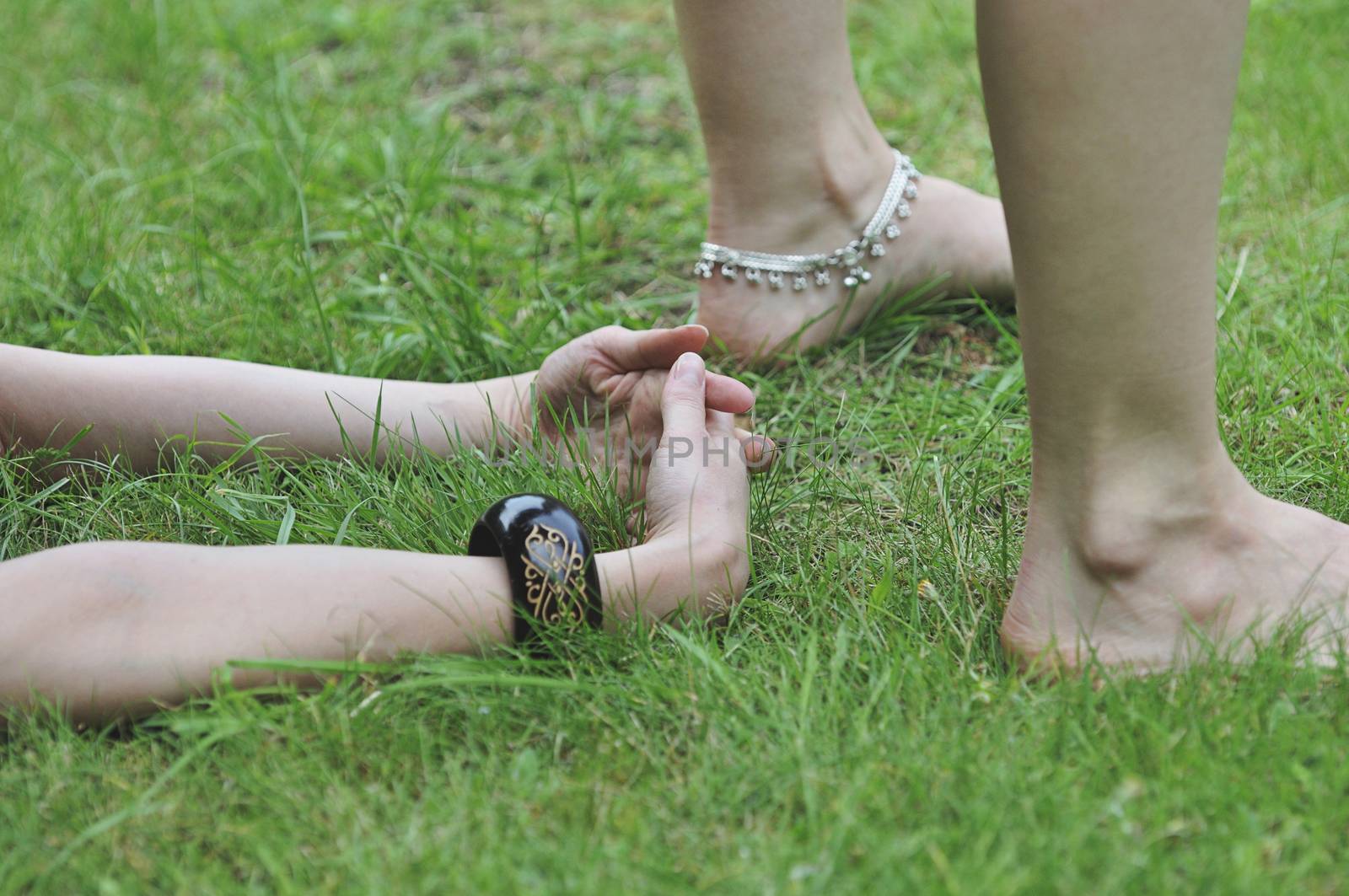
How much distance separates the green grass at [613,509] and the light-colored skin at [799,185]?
0.30ft

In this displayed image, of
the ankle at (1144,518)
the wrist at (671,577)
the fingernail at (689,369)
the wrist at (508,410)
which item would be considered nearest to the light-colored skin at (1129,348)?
the ankle at (1144,518)

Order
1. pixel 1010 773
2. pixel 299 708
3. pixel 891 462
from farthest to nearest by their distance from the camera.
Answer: pixel 891 462, pixel 299 708, pixel 1010 773

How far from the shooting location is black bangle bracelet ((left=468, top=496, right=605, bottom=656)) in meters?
1.32

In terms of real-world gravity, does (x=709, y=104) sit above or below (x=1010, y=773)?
above

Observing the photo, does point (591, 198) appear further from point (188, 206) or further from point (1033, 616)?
point (1033, 616)

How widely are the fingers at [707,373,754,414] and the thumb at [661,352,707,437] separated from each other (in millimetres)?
14

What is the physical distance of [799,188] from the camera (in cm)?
204

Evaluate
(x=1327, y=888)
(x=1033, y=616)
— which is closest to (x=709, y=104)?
(x=1033, y=616)

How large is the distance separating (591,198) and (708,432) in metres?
1.16

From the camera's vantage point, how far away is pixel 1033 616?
133cm

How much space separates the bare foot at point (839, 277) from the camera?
206 cm

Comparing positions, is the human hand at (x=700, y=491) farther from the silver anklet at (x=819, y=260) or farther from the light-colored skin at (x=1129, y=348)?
the silver anklet at (x=819, y=260)

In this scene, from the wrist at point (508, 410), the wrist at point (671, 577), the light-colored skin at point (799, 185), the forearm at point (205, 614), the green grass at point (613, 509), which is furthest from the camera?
the light-colored skin at point (799, 185)

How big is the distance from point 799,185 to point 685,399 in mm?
640
